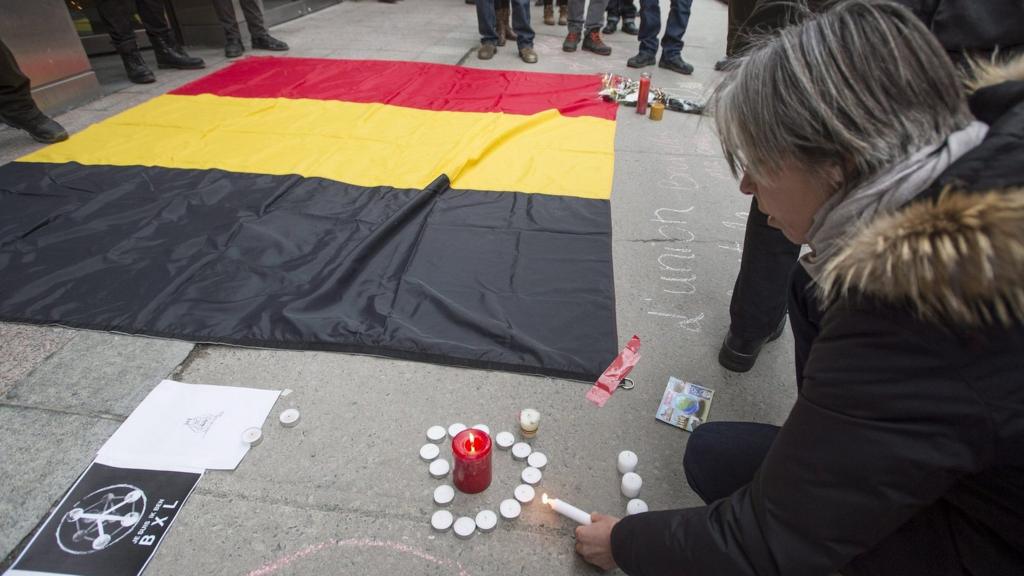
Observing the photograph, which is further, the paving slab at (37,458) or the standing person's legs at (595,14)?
the standing person's legs at (595,14)

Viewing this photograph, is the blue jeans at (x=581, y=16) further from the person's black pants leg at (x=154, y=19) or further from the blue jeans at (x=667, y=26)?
the person's black pants leg at (x=154, y=19)

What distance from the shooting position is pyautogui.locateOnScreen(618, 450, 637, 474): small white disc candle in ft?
4.34

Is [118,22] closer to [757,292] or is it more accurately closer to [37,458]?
[37,458]


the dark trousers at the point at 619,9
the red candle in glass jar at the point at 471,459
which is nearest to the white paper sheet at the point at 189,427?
the red candle in glass jar at the point at 471,459

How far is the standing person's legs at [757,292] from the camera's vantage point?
1.50 metres

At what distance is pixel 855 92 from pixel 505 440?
1.08 metres

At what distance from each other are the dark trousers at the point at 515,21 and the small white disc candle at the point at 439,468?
4553 millimetres

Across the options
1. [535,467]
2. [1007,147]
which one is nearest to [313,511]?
[535,467]

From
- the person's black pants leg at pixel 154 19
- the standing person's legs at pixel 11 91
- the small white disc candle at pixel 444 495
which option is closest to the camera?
the small white disc candle at pixel 444 495

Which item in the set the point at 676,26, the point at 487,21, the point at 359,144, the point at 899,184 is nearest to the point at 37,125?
the point at 359,144

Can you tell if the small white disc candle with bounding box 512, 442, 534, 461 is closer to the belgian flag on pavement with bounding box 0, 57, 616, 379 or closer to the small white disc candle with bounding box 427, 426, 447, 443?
the small white disc candle with bounding box 427, 426, 447, 443

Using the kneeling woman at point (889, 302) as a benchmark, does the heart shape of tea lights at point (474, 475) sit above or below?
below

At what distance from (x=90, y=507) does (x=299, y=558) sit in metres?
0.53

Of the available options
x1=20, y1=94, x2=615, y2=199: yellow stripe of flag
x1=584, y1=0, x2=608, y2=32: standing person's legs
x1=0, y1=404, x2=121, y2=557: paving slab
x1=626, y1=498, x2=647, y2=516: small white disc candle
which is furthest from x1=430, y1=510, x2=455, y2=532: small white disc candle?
x1=584, y1=0, x2=608, y2=32: standing person's legs
